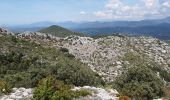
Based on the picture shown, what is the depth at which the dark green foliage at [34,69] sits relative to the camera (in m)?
47.4

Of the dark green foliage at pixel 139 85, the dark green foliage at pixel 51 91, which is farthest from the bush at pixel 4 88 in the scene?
the dark green foliage at pixel 139 85

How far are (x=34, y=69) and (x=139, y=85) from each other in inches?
799

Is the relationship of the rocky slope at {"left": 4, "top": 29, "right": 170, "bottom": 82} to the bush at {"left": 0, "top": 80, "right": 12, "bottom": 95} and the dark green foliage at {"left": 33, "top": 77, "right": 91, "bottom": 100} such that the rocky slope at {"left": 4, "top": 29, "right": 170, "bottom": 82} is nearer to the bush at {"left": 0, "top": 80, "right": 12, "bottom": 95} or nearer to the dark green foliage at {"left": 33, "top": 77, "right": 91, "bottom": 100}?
the bush at {"left": 0, "top": 80, "right": 12, "bottom": 95}

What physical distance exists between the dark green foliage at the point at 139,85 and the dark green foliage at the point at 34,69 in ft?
30.4

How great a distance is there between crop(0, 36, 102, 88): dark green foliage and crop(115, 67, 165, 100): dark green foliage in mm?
9254

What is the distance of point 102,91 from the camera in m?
23.9

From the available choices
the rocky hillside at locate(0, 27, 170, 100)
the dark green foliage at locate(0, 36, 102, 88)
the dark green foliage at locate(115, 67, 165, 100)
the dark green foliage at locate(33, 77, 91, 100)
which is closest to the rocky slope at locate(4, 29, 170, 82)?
the rocky hillside at locate(0, 27, 170, 100)

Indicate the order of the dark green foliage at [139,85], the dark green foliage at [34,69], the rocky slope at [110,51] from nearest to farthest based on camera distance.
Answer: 1. the dark green foliage at [139,85]
2. the dark green foliage at [34,69]
3. the rocky slope at [110,51]

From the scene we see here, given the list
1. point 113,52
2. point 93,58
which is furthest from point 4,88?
point 113,52

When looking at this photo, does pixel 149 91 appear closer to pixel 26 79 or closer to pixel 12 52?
pixel 26 79

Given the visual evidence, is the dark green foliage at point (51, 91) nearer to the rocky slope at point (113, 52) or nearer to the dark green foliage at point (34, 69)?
the dark green foliage at point (34, 69)

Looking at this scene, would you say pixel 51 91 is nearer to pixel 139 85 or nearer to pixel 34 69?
pixel 139 85

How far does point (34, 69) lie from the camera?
175 ft

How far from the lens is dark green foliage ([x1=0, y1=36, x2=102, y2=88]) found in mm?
47353
